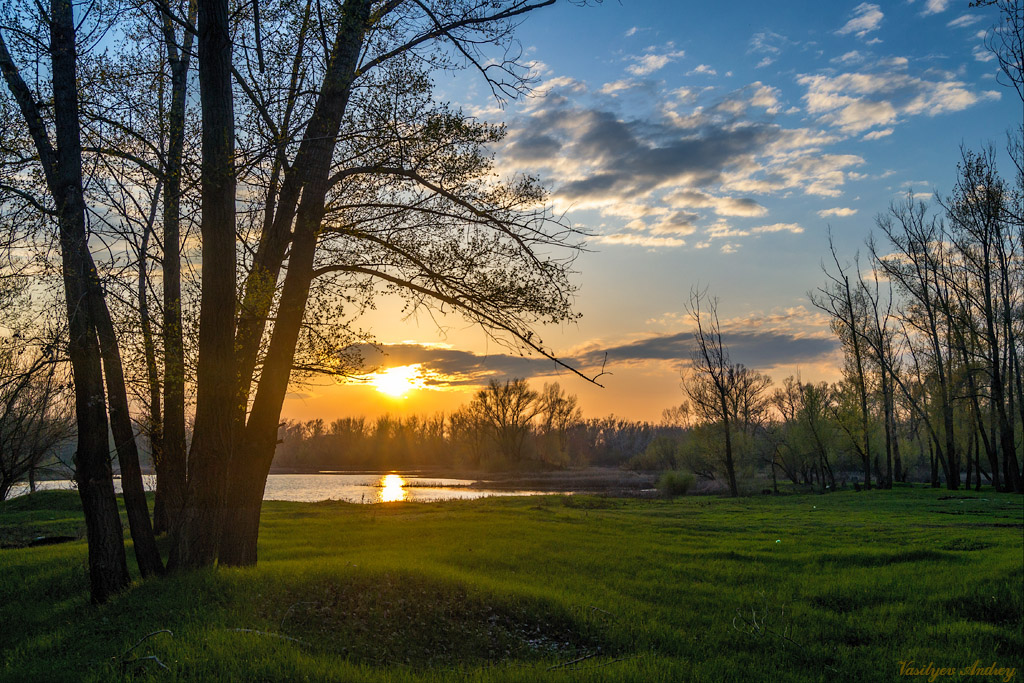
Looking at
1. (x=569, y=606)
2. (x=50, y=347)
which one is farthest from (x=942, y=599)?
(x=50, y=347)

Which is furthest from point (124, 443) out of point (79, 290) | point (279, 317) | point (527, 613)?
point (527, 613)

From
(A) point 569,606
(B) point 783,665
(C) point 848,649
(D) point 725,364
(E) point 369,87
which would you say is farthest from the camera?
(D) point 725,364

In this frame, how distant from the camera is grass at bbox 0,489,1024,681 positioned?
20.9 feet

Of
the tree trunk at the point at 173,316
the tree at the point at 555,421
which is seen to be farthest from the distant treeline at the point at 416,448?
the tree trunk at the point at 173,316

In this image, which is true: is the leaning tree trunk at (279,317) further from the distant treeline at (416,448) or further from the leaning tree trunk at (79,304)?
the distant treeline at (416,448)

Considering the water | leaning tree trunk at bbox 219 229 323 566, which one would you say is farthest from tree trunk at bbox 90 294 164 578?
the water

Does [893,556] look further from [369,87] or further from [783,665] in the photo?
[369,87]

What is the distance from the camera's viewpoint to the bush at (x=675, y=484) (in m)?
43.6

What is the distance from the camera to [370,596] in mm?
8477

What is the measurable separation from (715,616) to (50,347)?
35.3 ft

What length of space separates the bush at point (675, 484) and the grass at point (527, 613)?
1125 inches

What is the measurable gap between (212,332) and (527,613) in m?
6.47

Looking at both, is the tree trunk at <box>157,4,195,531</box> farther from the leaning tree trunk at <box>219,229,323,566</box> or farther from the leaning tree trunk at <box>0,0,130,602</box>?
the leaning tree trunk at <box>219,229,323,566</box>

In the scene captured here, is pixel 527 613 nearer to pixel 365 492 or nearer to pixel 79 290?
pixel 79 290
